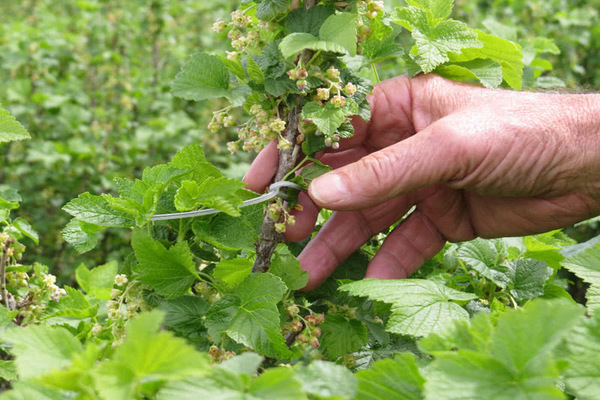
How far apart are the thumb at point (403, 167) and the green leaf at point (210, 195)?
35cm

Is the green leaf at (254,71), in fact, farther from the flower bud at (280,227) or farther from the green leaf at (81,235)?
the green leaf at (81,235)

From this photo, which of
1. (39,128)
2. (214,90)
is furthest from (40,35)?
(214,90)

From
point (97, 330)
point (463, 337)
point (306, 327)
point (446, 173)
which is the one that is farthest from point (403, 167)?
point (97, 330)

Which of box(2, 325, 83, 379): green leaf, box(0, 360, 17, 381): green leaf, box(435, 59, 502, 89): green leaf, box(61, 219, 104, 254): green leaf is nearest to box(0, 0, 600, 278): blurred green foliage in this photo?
box(435, 59, 502, 89): green leaf

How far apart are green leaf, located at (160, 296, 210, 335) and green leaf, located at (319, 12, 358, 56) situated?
67cm

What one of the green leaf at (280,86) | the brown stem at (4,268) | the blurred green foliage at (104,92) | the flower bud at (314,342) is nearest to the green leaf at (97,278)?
the brown stem at (4,268)

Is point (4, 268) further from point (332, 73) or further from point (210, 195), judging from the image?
point (332, 73)

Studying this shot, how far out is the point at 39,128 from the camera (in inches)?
174

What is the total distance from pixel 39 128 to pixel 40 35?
0.73 m

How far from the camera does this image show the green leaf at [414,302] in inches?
53.0

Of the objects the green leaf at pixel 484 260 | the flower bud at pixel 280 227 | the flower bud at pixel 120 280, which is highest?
the flower bud at pixel 280 227

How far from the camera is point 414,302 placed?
1399mm

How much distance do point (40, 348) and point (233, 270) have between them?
510 mm

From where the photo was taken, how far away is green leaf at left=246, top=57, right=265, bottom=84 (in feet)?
4.70
